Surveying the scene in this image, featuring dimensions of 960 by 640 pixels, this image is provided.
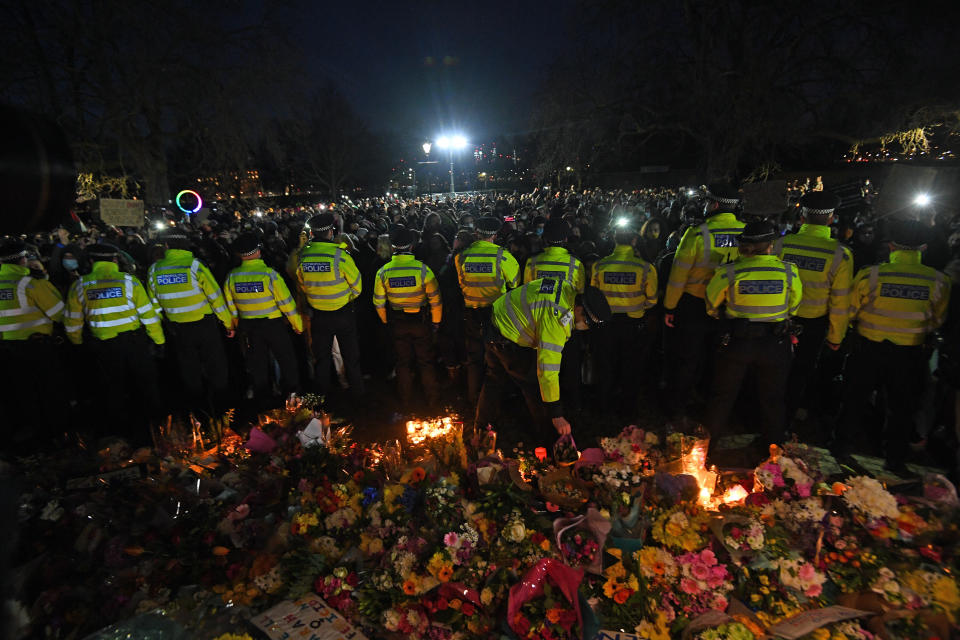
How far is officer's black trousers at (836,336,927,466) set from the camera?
4.03 meters

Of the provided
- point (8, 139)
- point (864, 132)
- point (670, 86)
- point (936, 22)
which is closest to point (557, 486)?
point (8, 139)

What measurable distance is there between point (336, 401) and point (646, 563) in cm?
464

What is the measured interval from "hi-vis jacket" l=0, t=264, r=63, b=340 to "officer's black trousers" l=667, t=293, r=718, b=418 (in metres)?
6.90

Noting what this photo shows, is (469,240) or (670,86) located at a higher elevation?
(670,86)

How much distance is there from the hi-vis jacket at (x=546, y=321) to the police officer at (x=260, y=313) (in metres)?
3.02

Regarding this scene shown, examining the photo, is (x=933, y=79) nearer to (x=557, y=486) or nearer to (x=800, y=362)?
Answer: (x=800, y=362)

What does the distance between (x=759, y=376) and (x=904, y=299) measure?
1.32 m

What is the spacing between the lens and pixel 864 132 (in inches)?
699

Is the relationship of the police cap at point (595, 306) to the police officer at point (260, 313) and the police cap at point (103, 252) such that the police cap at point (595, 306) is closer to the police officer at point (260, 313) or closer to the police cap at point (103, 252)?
the police officer at point (260, 313)

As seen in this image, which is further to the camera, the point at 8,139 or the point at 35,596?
the point at 35,596

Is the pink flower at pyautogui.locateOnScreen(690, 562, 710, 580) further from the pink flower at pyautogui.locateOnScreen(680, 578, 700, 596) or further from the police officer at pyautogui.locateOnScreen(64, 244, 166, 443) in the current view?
the police officer at pyautogui.locateOnScreen(64, 244, 166, 443)

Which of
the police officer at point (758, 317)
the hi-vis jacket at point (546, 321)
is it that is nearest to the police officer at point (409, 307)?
the hi-vis jacket at point (546, 321)

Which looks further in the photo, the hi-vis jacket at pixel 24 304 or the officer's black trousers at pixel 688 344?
the officer's black trousers at pixel 688 344

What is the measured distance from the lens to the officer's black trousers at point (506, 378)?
3.93 metres
